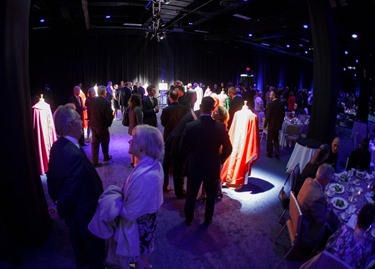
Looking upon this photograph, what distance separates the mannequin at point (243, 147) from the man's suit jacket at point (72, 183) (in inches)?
114

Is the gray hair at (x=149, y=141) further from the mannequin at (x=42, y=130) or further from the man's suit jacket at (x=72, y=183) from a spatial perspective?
the mannequin at (x=42, y=130)

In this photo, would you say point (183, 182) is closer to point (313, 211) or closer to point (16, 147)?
point (313, 211)

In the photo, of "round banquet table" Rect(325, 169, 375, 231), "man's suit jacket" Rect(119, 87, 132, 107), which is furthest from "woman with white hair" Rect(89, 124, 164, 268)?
"man's suit jacket" Rect(119, 87, 132, 107)

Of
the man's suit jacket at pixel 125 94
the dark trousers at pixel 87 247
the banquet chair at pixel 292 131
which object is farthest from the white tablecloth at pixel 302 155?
the man's suit jacket at pixel 125 94

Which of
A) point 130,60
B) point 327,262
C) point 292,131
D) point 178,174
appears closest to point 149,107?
point 178,174

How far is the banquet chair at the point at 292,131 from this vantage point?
7464 millimetres

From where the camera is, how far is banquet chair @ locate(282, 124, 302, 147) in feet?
24.5

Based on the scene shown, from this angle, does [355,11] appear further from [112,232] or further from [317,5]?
[112,232]

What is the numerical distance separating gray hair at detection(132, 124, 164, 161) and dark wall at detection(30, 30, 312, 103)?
39.7 ft

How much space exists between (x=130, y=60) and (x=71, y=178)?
14.7 meters

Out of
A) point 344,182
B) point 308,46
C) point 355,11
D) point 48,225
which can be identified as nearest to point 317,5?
point 344,182

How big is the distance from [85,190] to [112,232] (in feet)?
1.31

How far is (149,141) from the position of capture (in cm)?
199

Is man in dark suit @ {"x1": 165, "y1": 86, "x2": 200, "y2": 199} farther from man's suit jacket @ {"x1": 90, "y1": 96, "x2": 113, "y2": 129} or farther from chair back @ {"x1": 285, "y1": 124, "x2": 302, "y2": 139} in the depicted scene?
chair back @ {"x1": 285, "y1": 124, "x2": 302, "y2": 139}
